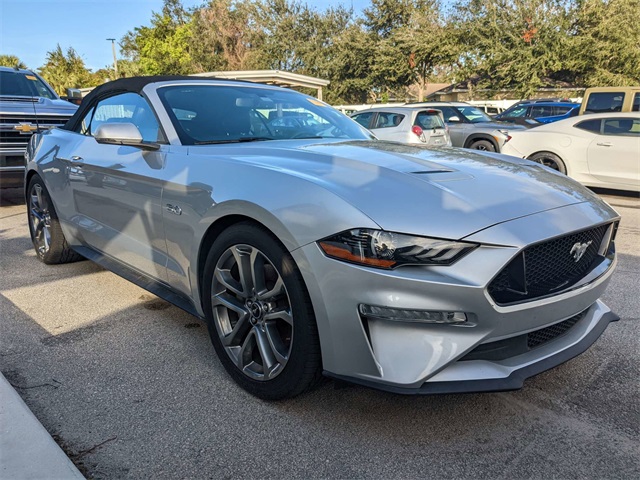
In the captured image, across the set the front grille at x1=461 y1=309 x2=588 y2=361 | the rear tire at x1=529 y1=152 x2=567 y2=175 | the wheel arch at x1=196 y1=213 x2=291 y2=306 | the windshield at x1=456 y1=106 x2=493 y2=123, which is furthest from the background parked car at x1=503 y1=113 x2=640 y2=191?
the wheel arch at x1=196 y1=213 x2=291 y2=306

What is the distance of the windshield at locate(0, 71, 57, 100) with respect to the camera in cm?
840

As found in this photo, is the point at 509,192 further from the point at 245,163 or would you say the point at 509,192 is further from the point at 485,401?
the point at 245,163

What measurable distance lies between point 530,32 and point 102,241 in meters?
35.9

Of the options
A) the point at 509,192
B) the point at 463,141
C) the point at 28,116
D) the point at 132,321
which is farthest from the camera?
the point at 463,141

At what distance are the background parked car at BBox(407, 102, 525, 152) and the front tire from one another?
8.58 metres

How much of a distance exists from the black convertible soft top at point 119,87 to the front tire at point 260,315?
1.61 meters

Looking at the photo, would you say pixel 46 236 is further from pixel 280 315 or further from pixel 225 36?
pixel 225 36

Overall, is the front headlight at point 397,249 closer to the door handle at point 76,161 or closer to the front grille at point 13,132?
the door handle at point 76,161

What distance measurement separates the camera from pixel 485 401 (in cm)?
247

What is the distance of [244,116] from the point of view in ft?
11.1

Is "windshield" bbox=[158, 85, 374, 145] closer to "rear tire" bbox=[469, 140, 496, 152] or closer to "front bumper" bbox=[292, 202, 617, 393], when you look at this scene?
"front bumper" bbox=[292, 202, 617, 393]

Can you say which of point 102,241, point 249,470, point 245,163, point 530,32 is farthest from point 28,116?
point 530,32

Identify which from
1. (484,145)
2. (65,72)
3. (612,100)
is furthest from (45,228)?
(65,72)

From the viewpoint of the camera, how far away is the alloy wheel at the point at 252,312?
233 centimetres
